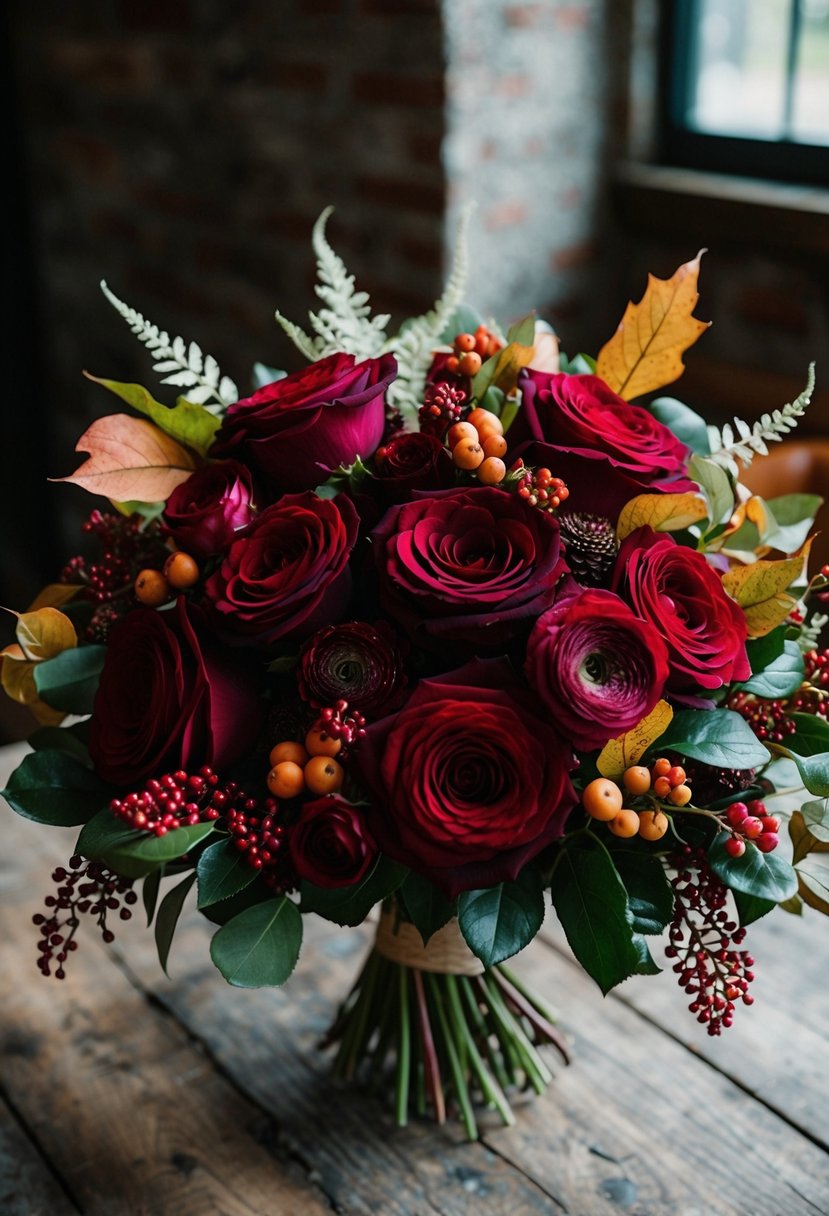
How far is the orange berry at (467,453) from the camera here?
77 centimetres

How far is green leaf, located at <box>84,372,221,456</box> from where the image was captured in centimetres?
84

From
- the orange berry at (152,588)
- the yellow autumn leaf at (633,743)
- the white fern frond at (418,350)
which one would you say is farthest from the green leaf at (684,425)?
the orange berry at (152,588)

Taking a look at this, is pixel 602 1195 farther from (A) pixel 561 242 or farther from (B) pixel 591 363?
(A) pixel 561 242

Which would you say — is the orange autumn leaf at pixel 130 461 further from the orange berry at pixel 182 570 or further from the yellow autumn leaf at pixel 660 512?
the yellow autumn leaf at pixel 660 512

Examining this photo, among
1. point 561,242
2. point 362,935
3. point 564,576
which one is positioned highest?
point 564,576

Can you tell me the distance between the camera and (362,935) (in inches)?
46.1

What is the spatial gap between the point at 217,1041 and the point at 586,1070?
0.97 feet

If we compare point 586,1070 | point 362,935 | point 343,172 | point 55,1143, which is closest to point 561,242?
point 343,172

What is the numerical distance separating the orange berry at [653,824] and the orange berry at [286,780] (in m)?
0.20

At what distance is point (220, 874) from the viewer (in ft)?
2.42

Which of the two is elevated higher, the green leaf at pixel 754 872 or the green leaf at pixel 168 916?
the green leaf at pixel 754 872

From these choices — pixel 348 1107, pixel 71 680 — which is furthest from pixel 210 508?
pixel 348 1107

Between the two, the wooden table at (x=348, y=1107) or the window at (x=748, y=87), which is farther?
the window at (x=748, y=87)

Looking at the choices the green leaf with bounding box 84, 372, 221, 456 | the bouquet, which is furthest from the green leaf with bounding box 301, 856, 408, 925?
the green leaf with bounding box 84, 372, 221, 456
